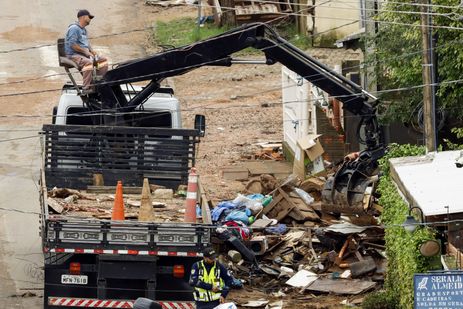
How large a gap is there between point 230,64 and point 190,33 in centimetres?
1903

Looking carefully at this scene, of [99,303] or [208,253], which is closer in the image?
[208,253]

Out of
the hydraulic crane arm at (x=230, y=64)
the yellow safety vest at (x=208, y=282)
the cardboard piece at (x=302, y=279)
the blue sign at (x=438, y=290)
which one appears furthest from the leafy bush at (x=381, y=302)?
the blue sign at (x=438, y=290)

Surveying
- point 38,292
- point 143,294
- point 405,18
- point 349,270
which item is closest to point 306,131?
point 405,18

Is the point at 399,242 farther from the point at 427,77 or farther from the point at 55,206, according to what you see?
the point at 55,206

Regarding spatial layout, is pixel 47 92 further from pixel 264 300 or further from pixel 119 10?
pixel 264 300

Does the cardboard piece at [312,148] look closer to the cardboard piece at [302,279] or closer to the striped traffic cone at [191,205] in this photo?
the cardboard piece at [302,279]

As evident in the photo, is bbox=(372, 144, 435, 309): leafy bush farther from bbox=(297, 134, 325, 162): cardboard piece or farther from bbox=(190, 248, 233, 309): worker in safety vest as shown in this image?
bbox=(297, 134, 325, 162): cardboard piece

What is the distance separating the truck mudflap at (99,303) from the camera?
17547mm

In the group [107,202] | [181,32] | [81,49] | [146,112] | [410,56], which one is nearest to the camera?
[107,202]

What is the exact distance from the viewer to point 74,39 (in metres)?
21.9

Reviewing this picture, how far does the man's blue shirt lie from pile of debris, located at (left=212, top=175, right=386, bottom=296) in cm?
399

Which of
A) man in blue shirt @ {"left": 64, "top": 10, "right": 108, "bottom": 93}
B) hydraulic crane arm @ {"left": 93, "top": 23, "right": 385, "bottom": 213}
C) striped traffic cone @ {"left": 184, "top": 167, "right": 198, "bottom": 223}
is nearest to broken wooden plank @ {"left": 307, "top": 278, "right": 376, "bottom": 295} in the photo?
hydraulic crane arm @ {"left": 93, "top": 23, "right": 385, "bottom": 213}

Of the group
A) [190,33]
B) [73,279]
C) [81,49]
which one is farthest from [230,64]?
[190,33]

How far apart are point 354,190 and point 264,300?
262 centimetres
